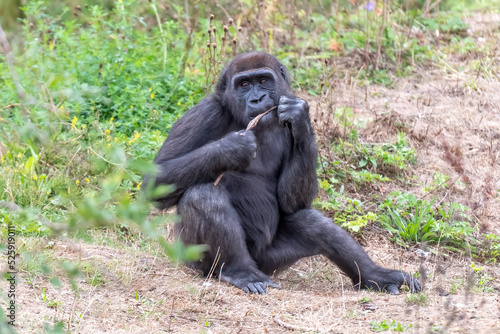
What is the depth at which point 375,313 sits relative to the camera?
397 cm

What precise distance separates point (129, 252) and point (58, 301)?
1.11 meters

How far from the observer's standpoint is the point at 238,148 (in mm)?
4480

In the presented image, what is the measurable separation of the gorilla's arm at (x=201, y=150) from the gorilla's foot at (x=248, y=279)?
682mm

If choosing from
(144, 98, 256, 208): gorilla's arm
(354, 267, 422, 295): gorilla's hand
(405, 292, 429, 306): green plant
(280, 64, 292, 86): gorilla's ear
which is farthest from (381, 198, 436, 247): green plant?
(144, 98, 256, 208): gorilla's arm

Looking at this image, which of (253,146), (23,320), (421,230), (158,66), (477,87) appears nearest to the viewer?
(23,320)

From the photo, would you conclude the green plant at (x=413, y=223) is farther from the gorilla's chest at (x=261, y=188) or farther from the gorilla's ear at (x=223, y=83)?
the gorilla's ear at (x=223, y=83)

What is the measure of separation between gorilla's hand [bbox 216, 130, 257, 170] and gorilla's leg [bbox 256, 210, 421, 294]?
0.71 m

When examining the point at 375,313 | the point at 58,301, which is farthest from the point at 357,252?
the point at 58,301


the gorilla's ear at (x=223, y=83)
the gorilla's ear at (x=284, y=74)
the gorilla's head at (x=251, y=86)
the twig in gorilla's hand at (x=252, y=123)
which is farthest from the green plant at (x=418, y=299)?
the gorilla's ear at (x=223, y=83)

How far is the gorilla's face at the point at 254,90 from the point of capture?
4.67 m

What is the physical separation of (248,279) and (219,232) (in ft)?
1.24

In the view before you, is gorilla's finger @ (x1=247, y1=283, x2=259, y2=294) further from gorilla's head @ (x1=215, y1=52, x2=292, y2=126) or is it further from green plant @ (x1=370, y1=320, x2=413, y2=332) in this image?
gorilla's head @ (x1=215, y1=52, x2=292, y2=126)

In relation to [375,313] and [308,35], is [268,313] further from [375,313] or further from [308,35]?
[308,35]

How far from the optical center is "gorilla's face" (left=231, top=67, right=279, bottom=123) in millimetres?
4668
